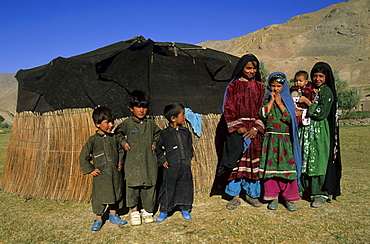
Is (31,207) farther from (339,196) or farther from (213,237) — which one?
(339,196)

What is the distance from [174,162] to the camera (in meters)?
3.44

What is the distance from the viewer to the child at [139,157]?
10.8ft

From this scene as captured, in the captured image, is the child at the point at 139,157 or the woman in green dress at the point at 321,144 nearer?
the child at the point at 139,157

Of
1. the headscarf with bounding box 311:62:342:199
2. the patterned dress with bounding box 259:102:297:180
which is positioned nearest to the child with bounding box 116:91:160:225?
the patterned dress with bounding box 259:102:297:180

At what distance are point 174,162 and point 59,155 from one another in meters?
1.92

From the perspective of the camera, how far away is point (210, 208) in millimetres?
3887

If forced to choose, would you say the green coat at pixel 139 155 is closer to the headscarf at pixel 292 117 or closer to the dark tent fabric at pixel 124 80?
the dark tent fabric at pixel 124 80

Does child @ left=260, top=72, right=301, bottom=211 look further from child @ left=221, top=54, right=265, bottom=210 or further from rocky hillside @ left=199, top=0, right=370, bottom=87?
rocky hillside @ left=199, top=0, right=370, bottom=87

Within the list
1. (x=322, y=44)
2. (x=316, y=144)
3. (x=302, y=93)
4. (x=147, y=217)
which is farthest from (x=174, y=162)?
(x=322, y=44)

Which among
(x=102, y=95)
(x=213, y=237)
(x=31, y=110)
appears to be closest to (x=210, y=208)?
(x=213, y=237)

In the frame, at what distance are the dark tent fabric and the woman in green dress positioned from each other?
5.92ft

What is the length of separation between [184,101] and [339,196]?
8.64 ft

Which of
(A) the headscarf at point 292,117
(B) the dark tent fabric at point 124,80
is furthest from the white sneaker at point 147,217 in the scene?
(A) the headscarf at point 292,117

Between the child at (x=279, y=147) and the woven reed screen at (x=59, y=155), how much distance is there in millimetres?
1150
